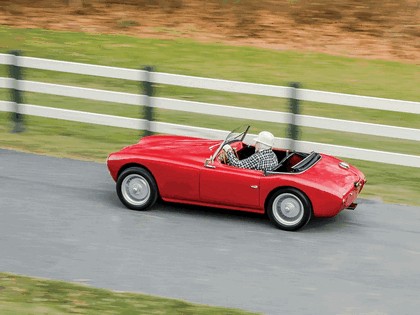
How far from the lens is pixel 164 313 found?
8938 millimetres

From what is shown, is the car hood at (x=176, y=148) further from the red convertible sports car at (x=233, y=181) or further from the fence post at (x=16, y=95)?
the fence post at (x=16, y=95)

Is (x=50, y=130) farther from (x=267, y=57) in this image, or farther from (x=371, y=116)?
(x=267, y=57)

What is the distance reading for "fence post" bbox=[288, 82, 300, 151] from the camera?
1405 cm

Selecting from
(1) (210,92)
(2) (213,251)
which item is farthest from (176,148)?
(1) (210,92)

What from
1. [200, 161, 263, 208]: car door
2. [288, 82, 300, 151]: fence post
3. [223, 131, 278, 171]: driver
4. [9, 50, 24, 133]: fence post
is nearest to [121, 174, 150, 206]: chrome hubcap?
[200, 161, 263, 208]: car door

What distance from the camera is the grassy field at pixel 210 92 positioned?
14.8m

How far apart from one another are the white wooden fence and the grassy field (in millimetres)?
372

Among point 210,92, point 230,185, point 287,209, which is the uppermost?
point 230,185

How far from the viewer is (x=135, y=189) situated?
469 inches

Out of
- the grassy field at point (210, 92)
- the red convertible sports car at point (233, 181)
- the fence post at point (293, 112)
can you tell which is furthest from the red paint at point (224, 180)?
the fence post at point (293, 112)

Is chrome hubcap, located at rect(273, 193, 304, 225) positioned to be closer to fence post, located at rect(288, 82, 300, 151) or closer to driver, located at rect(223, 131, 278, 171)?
driver, located at rect(223, 131, 278, 171)

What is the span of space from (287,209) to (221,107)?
11.4ft

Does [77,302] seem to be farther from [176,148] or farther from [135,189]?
[176,148]

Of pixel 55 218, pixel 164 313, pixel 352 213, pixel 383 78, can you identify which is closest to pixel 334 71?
pixel 383 78
